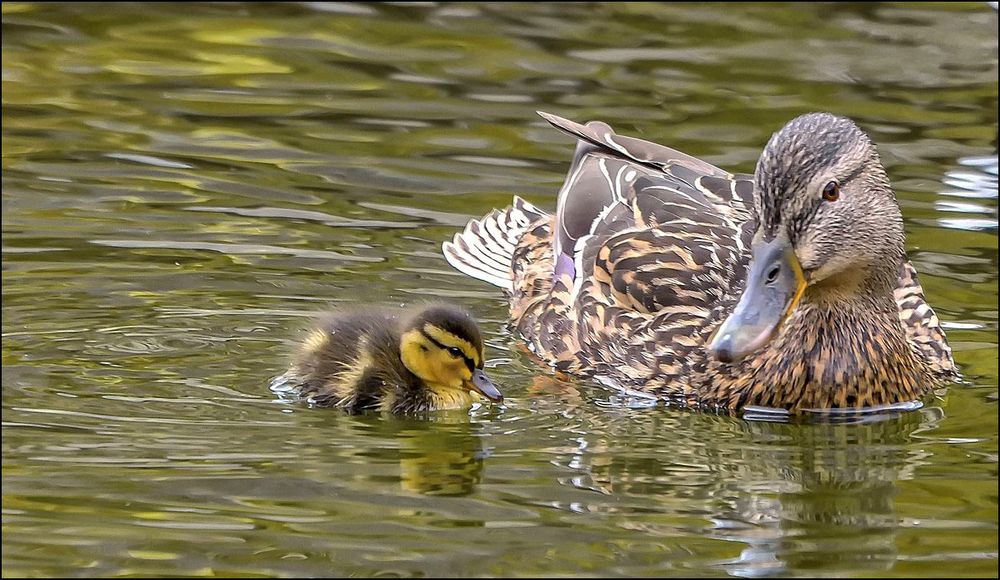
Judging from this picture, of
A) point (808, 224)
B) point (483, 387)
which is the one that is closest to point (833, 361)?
point (808, 224)

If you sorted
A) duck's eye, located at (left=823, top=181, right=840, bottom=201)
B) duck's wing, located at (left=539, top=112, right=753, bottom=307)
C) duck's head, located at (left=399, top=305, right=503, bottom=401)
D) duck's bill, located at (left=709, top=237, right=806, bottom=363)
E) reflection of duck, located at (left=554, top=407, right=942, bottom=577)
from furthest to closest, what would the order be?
duck's wing, located at (left=539, top=112, right=753, bottom=307) < duck's head, located at (left=399, top=305, right=503, bottom=401) < duck's eye, located at (left=823, top=181, right=840, bottom=201) < duck's bill, located at (left=709, top=237, right=806, bottom=363) < reflection of duck, located at (left=554, top=407, right=942, bottom=577)

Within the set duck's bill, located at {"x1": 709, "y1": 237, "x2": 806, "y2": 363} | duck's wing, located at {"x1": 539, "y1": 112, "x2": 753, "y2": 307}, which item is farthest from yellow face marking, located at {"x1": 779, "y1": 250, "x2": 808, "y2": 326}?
duck's wing, located at {"x1": 539, "y1": 112, "x2": 753, "y2": 307}

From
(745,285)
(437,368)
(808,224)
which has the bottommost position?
(437,368)

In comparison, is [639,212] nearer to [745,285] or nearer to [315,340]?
[745,285]

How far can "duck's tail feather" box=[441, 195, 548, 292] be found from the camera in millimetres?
6895

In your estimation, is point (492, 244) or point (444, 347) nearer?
point (444, 347)

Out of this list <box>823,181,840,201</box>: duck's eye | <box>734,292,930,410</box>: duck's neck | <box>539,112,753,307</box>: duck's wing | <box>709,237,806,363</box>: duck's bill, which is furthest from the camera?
<box>539,112,753,307</box>: duck's wing

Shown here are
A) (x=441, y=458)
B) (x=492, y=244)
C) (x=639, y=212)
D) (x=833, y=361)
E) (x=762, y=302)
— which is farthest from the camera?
(x=492, y=244)

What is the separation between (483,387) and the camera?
546cm

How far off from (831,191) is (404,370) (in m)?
1.31

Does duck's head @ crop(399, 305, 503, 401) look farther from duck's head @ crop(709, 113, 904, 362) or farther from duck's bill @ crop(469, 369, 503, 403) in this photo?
duck's head @ crop(709, 113, 904, 362)

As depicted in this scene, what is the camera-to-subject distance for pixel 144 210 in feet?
23.9

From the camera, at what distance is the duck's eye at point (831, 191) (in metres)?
5.38

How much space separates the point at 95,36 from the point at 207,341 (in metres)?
4.32
